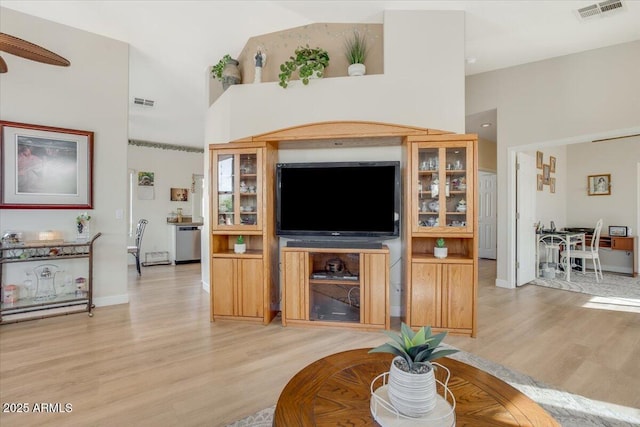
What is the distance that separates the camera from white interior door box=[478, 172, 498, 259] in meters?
7.05

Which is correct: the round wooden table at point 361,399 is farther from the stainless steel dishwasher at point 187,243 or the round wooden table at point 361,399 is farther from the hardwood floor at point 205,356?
the stainless steel dishwasher at point 187,243

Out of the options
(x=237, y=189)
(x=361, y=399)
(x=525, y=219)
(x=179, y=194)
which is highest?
(x=179, y=194)

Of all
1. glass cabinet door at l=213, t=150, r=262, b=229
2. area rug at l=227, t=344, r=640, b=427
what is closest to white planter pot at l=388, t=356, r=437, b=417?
area rug at l=227, t=344, r=640, b=427

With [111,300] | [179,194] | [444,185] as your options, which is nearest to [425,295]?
[444,185]

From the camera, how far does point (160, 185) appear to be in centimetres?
690

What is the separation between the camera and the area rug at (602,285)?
416 cm

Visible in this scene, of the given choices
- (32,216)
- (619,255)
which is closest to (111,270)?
(32,216)

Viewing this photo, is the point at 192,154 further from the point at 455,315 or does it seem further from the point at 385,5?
the point at 455,315

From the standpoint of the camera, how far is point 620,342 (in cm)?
263

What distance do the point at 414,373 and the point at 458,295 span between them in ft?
6.55

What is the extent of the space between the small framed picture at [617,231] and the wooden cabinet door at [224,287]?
693 centimetres

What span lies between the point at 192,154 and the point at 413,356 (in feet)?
24.6

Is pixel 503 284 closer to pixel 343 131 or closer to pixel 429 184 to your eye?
pixel 429 184

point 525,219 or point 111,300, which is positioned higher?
point 525,219
